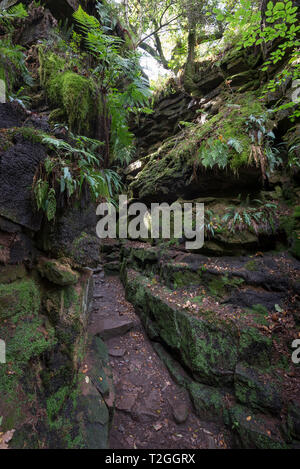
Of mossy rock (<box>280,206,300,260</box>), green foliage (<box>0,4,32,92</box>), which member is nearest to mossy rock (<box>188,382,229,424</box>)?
mossy rock (<box>280,206,300,260</box>)

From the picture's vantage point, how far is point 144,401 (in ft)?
10.8

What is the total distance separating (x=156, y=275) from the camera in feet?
18.5

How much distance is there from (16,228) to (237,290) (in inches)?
162

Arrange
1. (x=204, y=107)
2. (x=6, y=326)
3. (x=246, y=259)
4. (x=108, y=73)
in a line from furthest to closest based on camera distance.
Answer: (x=204, y=107) < (x=246, y=259) < (x=108, y=73) < (x=6, y=326)

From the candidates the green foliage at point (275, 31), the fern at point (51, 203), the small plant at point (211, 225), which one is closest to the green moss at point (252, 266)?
the small plant at point (211, 225)

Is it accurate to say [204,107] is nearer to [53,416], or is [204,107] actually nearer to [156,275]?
[156,275]

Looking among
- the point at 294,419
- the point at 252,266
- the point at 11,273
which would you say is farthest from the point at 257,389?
the point at 11,273

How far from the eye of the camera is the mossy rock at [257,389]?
2.79 metres

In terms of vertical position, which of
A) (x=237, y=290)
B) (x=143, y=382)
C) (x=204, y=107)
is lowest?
Answer: (x=143, y=382)

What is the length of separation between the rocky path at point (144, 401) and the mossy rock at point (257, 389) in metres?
0.67

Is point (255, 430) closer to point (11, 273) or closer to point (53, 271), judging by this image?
point (53, 271)

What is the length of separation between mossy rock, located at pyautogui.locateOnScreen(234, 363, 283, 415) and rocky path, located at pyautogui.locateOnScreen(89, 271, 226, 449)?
0.67 meters

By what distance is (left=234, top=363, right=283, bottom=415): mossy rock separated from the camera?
2793 millimetres

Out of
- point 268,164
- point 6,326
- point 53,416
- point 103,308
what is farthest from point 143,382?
point 268,164
